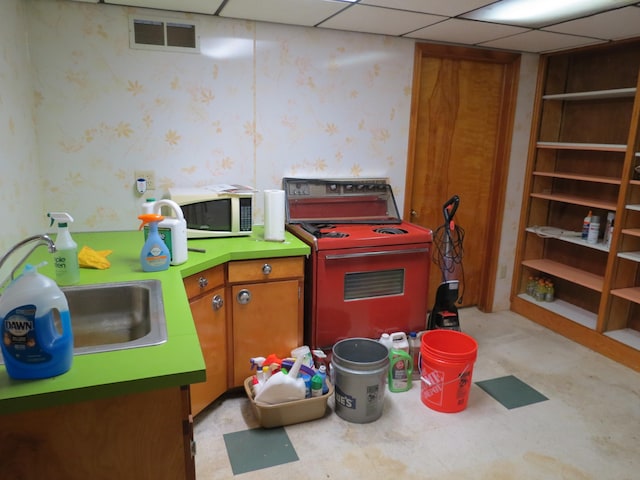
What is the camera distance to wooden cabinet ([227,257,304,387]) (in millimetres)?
2393

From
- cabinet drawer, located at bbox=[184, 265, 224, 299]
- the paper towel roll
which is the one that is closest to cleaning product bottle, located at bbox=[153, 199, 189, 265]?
cabinet drawer, located at bbox=[184, 265, 224, 299]

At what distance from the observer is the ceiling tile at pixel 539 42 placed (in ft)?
9.52

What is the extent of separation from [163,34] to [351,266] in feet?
5.51

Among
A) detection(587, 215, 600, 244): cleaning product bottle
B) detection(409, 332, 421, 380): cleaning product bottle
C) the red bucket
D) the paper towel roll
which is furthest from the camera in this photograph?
detection(587, 215, 600, 244): cleaning product bottle

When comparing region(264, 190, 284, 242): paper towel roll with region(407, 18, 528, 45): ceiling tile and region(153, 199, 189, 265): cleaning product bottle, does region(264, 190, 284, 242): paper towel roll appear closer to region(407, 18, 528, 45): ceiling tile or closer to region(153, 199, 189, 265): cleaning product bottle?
region(153, 199, 189, 265): cleaning product bottle

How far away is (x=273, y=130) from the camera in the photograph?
115 inches

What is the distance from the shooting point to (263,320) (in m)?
2.48

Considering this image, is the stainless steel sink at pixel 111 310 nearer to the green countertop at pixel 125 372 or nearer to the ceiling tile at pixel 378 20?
the green countertop at pixel 125 372

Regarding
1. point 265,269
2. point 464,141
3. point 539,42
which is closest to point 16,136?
point 265,269

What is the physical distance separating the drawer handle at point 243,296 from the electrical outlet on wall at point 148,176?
0.88 meters

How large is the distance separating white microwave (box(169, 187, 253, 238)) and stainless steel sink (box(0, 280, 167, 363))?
751mm

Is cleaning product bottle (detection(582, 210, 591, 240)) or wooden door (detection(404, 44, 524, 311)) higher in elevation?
wooden door (detection(404, 44, 524, 311))

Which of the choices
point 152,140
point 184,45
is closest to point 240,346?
point 152,140

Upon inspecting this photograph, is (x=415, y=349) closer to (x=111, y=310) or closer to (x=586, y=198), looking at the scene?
(x=111, y=310)
